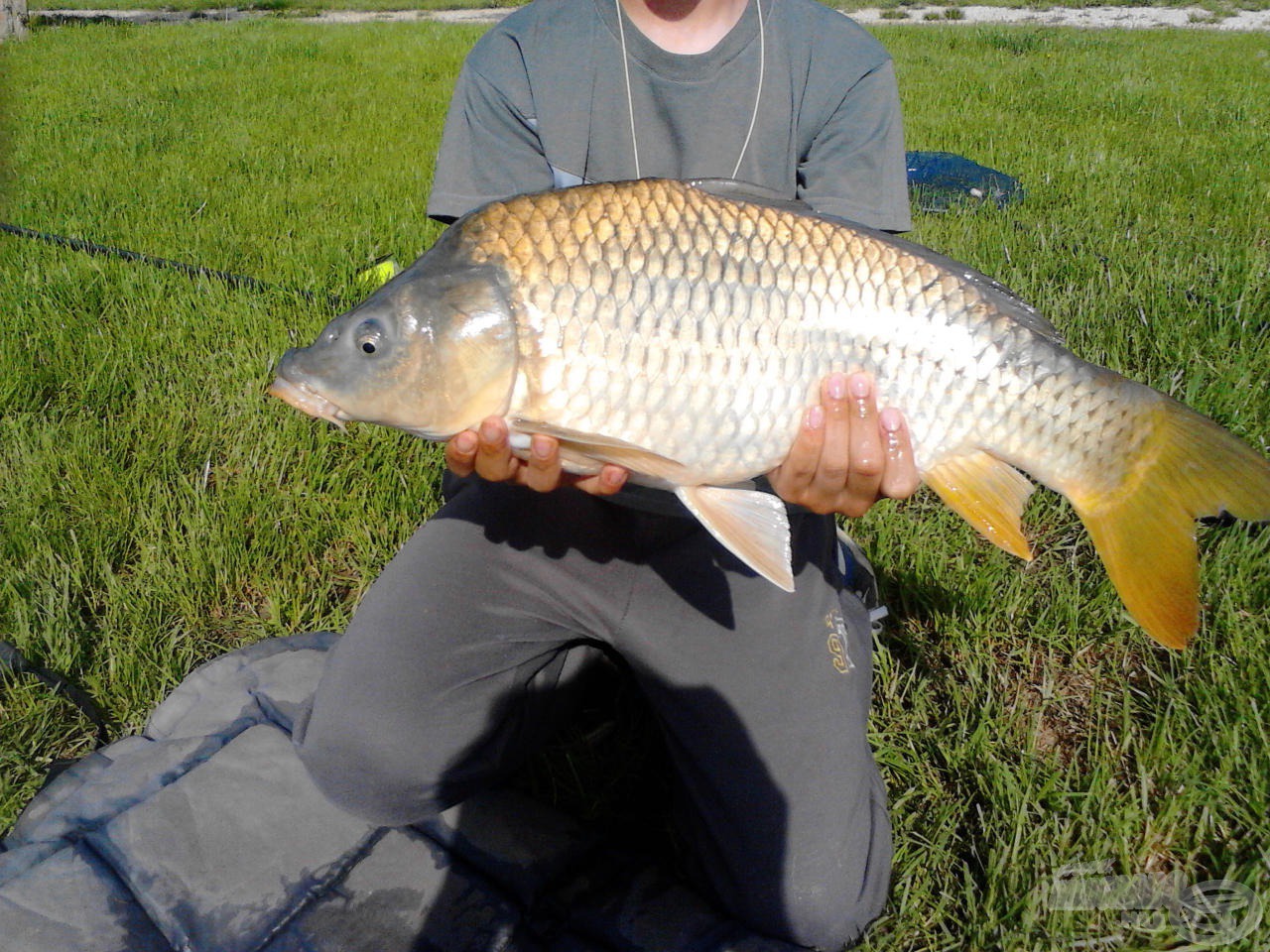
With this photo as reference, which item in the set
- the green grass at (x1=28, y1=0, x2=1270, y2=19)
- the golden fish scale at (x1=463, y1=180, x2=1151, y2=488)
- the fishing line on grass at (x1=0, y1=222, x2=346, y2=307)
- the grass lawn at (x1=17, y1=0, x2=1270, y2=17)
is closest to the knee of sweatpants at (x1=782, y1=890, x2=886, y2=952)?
the golden fish scale at (x1=463, y1=180, x2=1151, y2=488)

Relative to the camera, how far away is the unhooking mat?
4.34 feet

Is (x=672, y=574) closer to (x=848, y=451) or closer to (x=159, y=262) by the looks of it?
(x=848, y=451)

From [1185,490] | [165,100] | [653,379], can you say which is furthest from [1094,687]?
[165,100]

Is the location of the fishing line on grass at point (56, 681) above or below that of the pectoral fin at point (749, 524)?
below

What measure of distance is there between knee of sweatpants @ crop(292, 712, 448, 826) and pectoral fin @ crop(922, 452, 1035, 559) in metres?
0.87

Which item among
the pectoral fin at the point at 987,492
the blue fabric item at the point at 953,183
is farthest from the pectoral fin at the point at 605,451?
the blue fabric item at the point at 953,183

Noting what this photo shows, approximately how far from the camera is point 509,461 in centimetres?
128

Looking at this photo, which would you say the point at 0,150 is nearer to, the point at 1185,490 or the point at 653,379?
the point at 653,379

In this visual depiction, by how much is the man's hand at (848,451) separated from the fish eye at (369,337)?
0.56 metres

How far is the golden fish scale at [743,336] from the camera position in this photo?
1.20m

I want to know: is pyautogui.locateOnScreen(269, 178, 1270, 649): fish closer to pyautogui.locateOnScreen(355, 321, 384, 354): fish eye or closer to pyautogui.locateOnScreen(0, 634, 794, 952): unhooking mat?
pyautogui.locateOnScreen(355, 321, 384, 354): fish eye

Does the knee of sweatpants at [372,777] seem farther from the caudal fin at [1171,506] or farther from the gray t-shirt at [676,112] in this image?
the caudal fin at [1171,506]

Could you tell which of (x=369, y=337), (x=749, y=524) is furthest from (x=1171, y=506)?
(x=369, y=337)

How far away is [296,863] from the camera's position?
4.67ft
